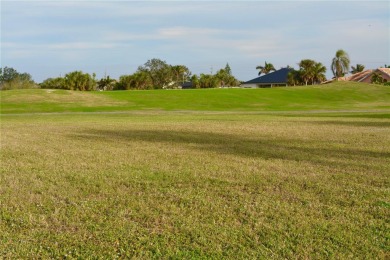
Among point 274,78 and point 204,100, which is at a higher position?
point 274,78

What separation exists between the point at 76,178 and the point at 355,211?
15.6 feet

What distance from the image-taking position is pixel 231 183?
26.5ft

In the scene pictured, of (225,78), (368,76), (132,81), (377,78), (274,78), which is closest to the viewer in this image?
(132,81)

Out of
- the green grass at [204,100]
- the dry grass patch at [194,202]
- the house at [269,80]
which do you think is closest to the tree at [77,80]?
the green grass at [204,100]

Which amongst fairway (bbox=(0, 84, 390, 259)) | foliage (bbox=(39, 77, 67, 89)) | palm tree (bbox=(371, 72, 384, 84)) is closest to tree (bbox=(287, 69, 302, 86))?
palm tree (bbox=(371, 72, 384, 84))

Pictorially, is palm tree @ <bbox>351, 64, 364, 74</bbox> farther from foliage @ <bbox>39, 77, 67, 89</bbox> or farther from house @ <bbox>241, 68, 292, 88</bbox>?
foliage @ <bbox>39, 77, 67, 89</bbox>

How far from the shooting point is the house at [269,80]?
109869 mm

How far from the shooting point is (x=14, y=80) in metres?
77.6

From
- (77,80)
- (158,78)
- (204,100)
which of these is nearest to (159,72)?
(158,78)

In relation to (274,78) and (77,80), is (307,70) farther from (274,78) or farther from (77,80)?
(77,80)

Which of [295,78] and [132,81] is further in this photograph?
[295,78]

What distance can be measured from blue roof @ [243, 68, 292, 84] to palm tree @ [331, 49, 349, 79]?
701 inches

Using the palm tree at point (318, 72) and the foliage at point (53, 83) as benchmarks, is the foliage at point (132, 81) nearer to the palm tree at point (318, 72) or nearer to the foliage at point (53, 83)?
the foliage at point (53, 83)

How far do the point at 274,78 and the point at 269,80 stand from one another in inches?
50.7
